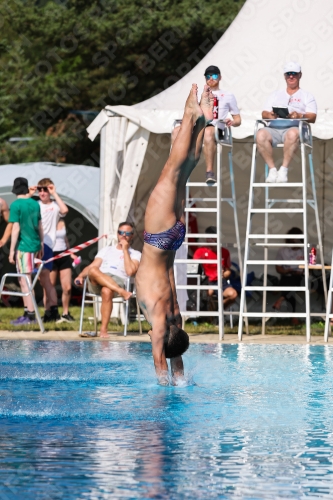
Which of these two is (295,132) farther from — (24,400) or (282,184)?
(24,400)

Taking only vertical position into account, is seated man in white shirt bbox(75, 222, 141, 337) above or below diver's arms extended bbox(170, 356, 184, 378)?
above

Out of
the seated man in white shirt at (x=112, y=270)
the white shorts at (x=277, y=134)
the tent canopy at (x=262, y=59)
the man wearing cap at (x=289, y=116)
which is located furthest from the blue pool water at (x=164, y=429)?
the tent canopy at (x=262, y=59)

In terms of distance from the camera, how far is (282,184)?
11.1 metres

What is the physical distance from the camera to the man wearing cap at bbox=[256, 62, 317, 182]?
36.4ft

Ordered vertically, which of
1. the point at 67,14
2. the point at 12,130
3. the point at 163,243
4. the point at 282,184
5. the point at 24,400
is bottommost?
the point at 24,400

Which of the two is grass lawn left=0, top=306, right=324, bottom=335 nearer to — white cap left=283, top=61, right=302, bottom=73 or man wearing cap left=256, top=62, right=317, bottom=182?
man wearing cap left=256, top=62, right=317, bottom=182

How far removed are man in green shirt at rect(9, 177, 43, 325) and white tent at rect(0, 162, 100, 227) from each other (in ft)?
10.3

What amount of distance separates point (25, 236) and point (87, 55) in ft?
62.4

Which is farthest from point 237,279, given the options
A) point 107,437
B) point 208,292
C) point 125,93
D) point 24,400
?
point 125,93

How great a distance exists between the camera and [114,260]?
12.0 m

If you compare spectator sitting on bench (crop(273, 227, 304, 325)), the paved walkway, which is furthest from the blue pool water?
spectator sitting on bench (crop(273, 227, 304, 325))

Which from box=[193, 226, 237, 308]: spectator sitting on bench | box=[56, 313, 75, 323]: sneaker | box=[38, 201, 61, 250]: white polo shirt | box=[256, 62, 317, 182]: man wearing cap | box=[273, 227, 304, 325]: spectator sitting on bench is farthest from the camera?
box=[273, 227, 304, 325]: spectator sitting on bench

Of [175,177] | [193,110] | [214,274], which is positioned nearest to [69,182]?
[214,274]

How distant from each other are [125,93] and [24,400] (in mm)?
23500
